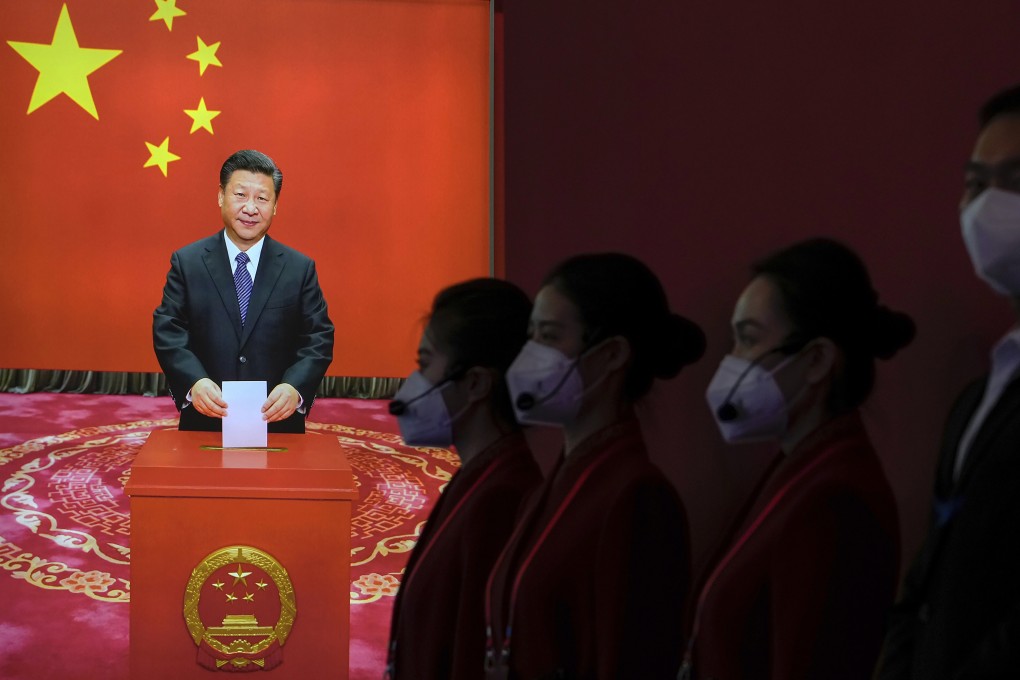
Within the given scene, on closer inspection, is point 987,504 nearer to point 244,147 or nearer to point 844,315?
point 844,315

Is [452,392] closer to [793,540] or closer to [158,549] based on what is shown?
[793,540]

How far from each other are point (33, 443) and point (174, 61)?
260 centimetres

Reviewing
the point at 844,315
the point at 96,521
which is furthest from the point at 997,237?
the point at 96,521

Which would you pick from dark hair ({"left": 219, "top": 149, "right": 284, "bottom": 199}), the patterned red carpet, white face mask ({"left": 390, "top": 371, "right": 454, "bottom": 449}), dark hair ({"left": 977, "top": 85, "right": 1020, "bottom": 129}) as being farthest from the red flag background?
dark hair ({"left": 977, "top": 85, "right": 1020, "bottom": 129})

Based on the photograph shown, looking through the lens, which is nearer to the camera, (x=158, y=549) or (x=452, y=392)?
(x=452, y=392)

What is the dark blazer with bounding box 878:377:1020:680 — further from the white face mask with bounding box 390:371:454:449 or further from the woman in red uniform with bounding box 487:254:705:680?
the white face mask with bounding box 390:371:454:449

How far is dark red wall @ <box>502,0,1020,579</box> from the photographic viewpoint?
3.43 feet

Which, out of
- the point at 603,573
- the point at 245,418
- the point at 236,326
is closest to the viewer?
the point at 603,573

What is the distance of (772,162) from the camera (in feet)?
4.44

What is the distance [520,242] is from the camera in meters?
2.65

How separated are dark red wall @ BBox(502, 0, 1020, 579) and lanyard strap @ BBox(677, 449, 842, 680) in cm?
13

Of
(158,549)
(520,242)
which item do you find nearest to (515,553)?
(520,242)

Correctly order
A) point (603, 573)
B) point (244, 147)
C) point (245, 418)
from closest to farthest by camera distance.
A: point (603, 573) → point (245, 418) → point (244, 147)

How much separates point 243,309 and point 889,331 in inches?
134
